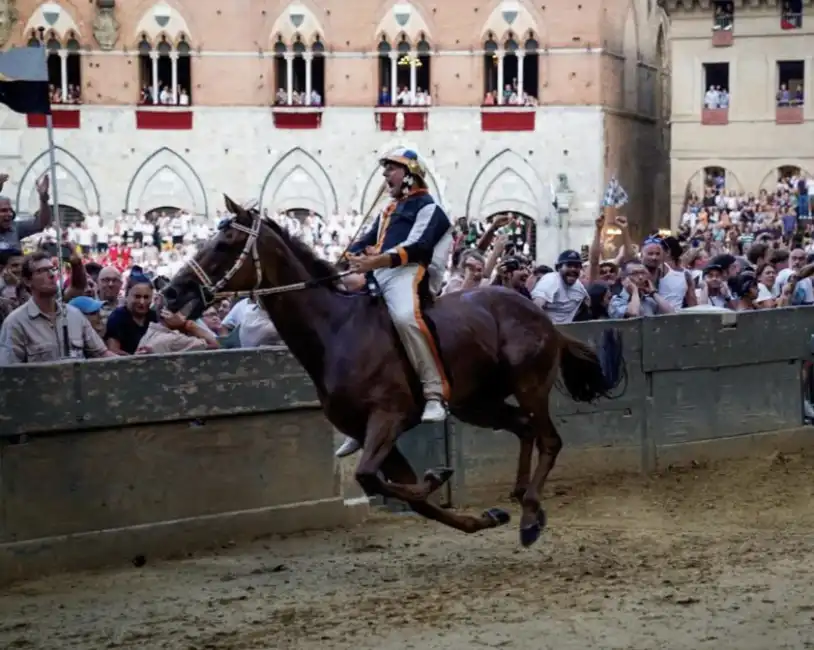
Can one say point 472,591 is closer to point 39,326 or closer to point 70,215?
point 39,326

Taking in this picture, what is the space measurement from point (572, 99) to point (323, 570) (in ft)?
131

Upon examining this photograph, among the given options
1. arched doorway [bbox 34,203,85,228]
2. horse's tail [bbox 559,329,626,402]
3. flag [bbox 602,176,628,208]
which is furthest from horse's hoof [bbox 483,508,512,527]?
arched doorway [bbox 34,203,85,228]

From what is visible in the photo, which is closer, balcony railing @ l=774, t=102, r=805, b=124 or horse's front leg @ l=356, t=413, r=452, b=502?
Answer: horse's front leg @ l=356, t=413, r=452, b=502

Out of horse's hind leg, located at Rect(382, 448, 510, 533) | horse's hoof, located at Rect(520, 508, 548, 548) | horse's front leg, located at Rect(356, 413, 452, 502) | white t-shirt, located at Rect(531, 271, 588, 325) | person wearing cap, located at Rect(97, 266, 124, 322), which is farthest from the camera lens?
white t-shirt, located at Rect(531, 271, 588, 325)

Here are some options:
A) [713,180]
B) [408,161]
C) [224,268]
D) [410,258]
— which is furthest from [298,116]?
[224,268]

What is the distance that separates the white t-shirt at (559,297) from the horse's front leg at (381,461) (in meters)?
4.88

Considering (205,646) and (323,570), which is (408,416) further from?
(205,646)

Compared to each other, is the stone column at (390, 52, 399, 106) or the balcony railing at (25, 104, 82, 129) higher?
the stone column at (390, 52, 399, 106)

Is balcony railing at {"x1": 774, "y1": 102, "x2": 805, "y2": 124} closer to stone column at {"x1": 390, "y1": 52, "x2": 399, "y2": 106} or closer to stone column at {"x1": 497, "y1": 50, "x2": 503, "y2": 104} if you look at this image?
stone column at {"x1": 497, "y1": 50, "x2": 503, "y2": 104}

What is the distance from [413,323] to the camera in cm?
1084

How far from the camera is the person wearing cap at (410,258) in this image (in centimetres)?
1084

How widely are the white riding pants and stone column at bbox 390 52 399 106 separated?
4009 cm

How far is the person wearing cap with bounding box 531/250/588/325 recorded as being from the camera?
1535cm

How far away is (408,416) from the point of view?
1084cm
